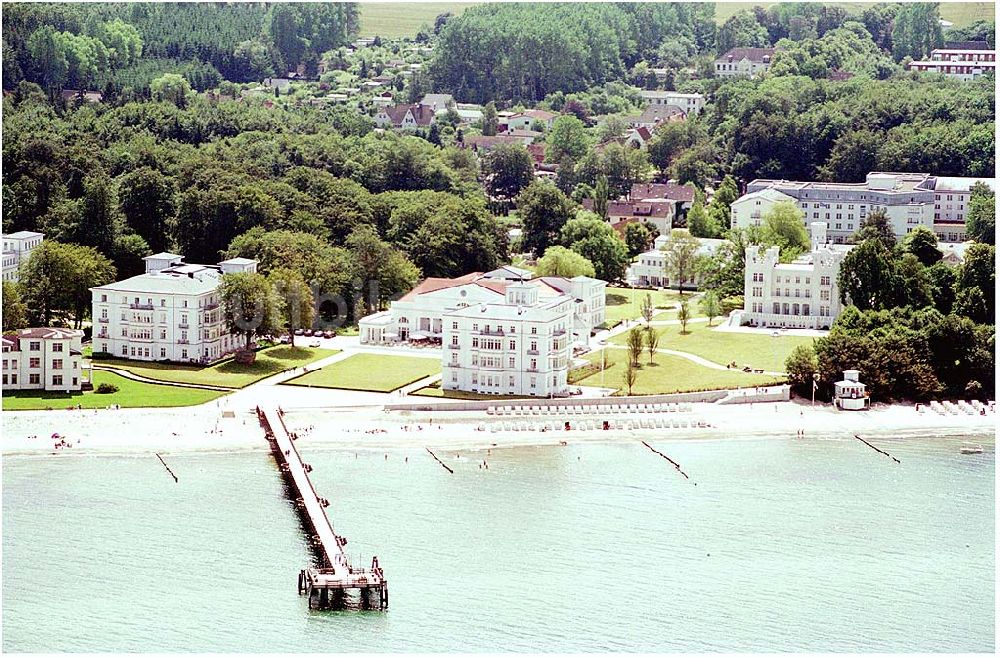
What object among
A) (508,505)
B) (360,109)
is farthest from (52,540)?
(360,109)

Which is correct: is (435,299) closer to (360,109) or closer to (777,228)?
(777,228)

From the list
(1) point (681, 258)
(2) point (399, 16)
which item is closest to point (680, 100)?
(2) point (399, 16)

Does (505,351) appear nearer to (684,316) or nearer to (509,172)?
(684,316)

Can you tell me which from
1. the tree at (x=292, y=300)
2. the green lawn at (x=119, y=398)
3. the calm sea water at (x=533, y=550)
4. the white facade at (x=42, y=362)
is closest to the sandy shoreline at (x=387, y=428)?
the green lawn at (x=119, y=398)

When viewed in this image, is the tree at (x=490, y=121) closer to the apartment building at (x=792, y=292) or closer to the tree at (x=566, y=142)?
the tree at (x=566, y=142)

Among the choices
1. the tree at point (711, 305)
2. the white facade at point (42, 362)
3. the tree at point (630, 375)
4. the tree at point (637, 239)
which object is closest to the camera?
the white facade at point (42, 362)

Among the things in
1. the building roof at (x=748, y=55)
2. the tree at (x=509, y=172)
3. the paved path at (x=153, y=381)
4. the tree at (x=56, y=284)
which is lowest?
the paved path at (x=153, y=381)
